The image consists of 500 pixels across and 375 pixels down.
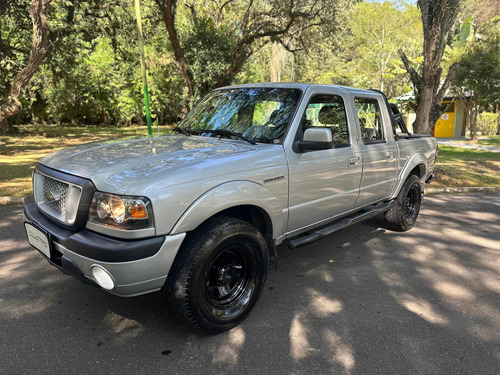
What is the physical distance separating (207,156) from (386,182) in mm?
2683

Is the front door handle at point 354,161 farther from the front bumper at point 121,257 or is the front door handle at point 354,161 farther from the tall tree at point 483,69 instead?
the tall tree at point 483,69

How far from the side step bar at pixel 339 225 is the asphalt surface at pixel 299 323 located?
0.49 m

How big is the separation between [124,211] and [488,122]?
26618mm

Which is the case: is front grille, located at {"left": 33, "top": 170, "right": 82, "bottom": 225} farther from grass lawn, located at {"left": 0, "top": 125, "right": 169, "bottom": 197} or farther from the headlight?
grass lawn, located at {"left": 0, "top": 125, "right": 169, "bottom": 197}

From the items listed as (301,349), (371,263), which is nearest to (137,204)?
(301,349)

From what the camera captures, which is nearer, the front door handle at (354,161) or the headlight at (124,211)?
the headlight at (124,211)

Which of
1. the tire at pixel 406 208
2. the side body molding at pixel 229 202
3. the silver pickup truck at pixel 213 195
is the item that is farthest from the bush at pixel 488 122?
the side body molding at pixel 229 202

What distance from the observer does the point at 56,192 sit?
272 centimetres

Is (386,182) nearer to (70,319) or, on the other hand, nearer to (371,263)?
(371,263)

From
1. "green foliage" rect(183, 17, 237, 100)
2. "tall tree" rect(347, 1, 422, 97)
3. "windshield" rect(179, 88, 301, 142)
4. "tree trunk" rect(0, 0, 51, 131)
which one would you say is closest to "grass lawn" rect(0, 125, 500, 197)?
"tree trunk" rect(0, 0, 51, 131)

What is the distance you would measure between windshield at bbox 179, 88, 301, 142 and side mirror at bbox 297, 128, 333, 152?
0.84 ft

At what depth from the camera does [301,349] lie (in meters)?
2.62

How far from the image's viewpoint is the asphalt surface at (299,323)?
97.2 inches

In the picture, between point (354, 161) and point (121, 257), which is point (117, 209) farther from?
point (354, 161)
